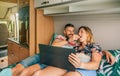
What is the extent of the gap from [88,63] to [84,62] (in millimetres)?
42

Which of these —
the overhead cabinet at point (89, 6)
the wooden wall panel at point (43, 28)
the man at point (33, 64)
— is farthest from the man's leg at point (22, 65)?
the overhead cabinet at point (89, 6)

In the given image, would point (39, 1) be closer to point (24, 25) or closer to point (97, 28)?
point (24, 25)

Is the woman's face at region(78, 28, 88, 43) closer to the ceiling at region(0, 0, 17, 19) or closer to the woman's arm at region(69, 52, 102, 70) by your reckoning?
the woman's arm at region(69, 52, 102, 70)

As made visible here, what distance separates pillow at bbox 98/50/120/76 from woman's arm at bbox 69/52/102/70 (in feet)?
0.40

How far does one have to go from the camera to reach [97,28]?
2.09 meters

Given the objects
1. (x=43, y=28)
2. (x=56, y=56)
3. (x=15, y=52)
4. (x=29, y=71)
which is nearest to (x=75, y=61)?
(x=56, y=56)

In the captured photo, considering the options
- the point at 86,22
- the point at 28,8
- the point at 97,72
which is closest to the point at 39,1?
the point at 28,8

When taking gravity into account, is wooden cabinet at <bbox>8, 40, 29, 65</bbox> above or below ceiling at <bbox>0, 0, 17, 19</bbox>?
below

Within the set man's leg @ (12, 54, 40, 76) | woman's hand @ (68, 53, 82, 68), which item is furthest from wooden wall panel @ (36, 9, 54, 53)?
woman's hand @ (68, 53, 82, 68)

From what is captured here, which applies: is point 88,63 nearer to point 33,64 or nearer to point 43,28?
point 33,64

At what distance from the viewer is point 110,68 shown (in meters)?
1.59

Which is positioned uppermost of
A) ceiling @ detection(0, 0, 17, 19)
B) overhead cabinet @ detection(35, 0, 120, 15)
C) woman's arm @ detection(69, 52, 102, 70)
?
ceiling @ detection(0, 0, 17, 19)

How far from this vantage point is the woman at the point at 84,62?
56.5 inches

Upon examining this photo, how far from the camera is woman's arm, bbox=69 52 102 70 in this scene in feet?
4.66
